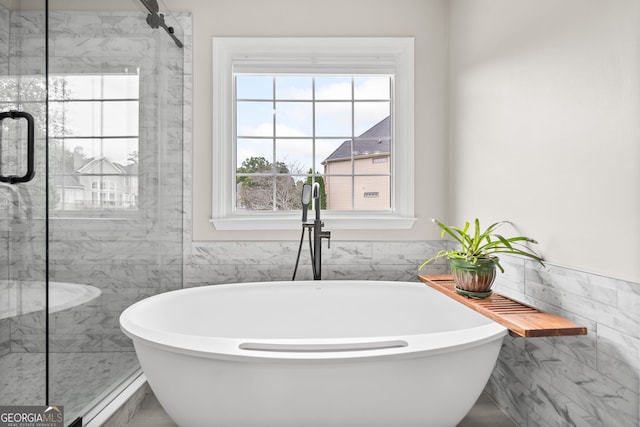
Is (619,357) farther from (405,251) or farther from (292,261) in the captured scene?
(292,261)

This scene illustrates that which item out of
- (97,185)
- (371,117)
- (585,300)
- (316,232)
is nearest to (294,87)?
(371,117)

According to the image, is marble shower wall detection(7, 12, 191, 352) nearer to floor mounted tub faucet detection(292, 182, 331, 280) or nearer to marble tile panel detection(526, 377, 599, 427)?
floor mounted tub faucet detection(292, 182, 331, 280)

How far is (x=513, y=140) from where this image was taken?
1819 mm

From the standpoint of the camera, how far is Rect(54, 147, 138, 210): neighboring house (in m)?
1.52

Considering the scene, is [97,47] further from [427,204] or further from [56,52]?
[427,204]

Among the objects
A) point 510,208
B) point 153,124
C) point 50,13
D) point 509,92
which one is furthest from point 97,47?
point 510,208

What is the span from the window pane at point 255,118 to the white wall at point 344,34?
0.72ft

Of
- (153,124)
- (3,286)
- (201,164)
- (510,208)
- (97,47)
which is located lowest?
(3,286)

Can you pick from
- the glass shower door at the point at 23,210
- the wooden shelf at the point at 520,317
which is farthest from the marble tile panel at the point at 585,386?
the glass shower door at the point at 23,210

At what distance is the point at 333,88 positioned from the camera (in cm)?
267

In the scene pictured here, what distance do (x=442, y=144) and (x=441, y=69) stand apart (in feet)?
1.62

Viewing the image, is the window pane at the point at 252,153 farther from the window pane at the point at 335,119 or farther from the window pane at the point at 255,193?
the window pane at the point at 335,119

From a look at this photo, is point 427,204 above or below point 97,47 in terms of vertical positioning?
below

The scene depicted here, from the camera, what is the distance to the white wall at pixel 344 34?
8.20 feet
